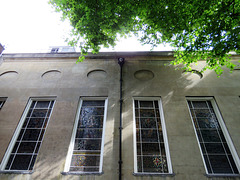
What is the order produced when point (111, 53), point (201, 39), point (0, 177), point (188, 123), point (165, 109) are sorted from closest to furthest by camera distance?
point (0, 177)
point (201, 39)
point (188, 123)
point (165, 109)
point (111, 53)

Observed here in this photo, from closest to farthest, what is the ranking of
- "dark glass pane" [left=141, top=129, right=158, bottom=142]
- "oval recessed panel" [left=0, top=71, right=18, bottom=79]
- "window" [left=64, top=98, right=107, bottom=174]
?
1. "window" [left=64, top=98, right=107, bottom=174]
2. "dark glass pane" [left=141, top=129, right=158, bottom=142]
3. "oval recessed panel" [left=0, top=71, right=18, bottom=79]

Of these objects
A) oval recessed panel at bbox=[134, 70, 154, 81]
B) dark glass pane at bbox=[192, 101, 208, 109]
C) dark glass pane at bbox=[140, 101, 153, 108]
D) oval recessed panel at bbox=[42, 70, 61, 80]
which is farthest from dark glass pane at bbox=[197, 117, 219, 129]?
oval recessed panel at bbox=[42, 70, 61, 80]

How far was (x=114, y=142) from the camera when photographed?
18.1 ft

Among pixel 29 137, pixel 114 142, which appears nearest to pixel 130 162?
pixel 114 142

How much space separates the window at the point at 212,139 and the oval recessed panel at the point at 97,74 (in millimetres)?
4742

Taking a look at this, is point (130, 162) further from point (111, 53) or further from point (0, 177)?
point (111, 53)

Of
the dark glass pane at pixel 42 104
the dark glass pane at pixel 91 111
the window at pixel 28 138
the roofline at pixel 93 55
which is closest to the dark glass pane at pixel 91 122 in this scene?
the dark glass pane at pixel 91 111

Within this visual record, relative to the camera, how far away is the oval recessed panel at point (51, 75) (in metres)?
7.79

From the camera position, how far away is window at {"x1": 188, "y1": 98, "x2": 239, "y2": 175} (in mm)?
5090

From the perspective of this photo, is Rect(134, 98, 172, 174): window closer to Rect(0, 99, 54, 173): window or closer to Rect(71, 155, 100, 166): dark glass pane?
Rect(71, 155, 100, 166): dark glass pane

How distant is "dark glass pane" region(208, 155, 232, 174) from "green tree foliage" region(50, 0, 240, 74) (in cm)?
350

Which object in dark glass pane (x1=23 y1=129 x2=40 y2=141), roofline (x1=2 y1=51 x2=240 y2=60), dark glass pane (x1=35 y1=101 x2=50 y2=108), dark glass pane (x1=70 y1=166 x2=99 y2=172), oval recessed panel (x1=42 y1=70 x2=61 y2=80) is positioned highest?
roofline (x1=2 y1=51 x2=240 y2=60)

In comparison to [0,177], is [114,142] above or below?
above

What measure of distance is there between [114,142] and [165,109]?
2744mm
